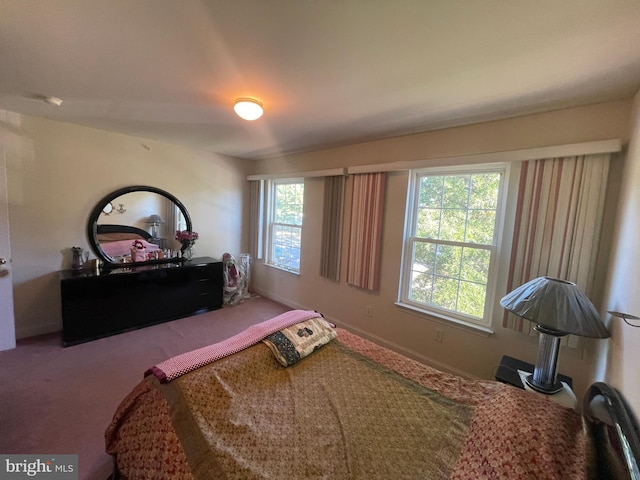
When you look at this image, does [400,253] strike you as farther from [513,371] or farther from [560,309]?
[560,309]

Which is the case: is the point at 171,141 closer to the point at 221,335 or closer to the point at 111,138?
the point at 111,138

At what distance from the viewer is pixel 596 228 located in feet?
5.72

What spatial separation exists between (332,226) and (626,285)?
2501 mm

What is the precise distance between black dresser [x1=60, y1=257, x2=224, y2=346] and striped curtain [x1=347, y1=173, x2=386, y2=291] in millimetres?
2045

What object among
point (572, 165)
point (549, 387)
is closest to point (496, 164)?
point (572, 165)

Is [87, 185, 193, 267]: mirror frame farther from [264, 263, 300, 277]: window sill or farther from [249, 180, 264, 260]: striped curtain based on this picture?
[264, 263, 300, 277]: window sill

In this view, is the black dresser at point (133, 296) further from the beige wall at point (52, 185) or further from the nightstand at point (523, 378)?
the nightstand at point (523, 378)

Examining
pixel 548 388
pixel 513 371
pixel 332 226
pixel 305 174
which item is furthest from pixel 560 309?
pixel 305 174

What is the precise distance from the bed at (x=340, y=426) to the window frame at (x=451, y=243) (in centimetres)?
100

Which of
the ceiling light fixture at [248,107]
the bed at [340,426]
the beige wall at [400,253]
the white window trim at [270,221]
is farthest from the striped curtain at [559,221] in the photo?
the white window trim at [270,221]

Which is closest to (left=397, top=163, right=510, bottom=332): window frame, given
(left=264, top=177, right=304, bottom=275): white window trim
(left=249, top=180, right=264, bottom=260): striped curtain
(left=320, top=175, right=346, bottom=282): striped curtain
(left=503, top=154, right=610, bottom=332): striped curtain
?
(left=503, top=154, right=610, bottom=332): striped curtain

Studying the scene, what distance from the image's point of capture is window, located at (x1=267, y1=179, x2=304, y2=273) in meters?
4.00

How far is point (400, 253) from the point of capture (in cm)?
279

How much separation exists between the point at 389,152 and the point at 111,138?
332cm
